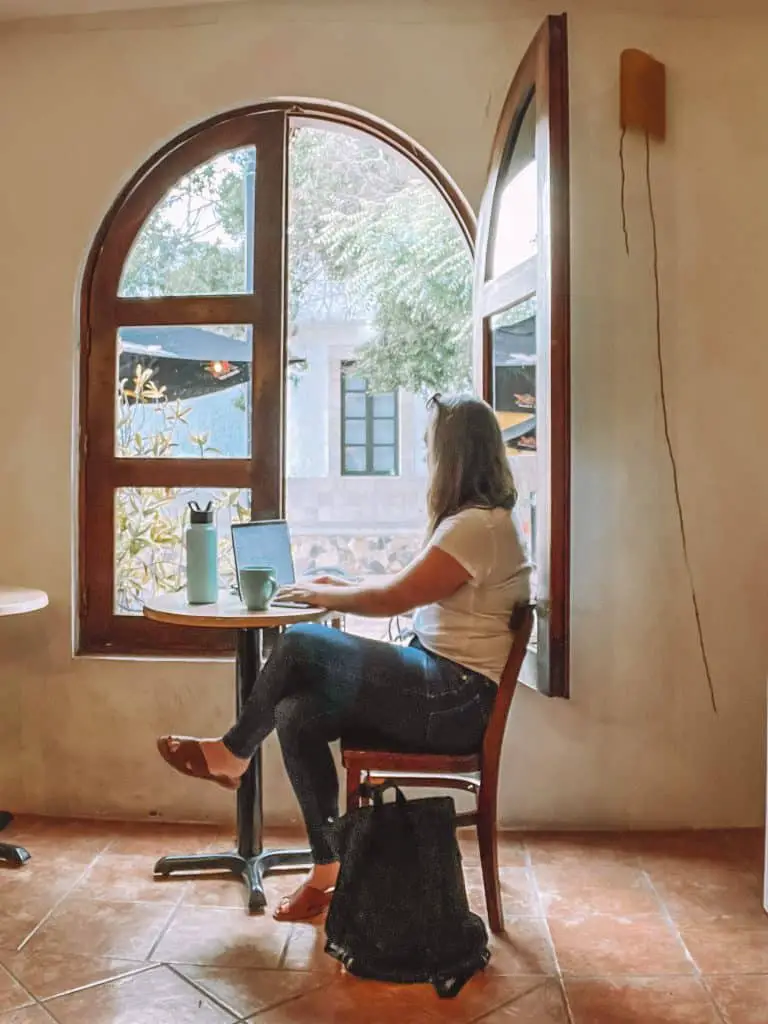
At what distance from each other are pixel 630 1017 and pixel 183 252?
2.48 metres

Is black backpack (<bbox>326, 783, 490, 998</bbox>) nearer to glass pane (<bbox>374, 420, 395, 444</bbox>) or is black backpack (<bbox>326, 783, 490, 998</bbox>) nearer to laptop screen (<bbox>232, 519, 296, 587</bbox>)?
laptop screen (<bbox>232, 519, 296, 587</bbox>)

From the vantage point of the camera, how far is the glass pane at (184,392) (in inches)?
113

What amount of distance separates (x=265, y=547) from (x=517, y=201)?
1208 millimetres

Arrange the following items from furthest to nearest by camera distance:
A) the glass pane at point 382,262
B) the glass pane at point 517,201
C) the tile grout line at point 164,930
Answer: the glass pane at point 382,262, the glass pane at point 517,201, the tile grout line at point 164,930

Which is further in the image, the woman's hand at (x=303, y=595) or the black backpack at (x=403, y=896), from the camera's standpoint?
the woman's hand at (x=303, y=595)

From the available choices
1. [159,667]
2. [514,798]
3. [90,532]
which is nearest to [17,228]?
[90,532]

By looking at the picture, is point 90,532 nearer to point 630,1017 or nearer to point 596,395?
point 596,395

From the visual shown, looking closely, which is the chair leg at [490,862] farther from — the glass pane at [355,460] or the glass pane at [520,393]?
the glass pane at [355,460]

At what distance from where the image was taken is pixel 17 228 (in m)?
2.82

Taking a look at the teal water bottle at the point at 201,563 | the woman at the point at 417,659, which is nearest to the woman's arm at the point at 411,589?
the woman at the point at 417,659

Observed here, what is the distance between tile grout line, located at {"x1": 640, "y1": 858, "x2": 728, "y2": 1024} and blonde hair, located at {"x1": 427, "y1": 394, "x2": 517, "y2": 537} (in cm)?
108

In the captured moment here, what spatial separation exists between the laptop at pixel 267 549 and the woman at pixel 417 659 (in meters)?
0.17

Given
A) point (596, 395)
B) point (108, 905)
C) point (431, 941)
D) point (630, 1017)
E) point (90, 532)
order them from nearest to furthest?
1. point (630, 1017)
2. point (431, 941)
3. point (108, 905)
4. point (596, 395)
5. point (90, 532)

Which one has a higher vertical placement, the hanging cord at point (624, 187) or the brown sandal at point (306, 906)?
the hanging cord at point (624, 187)
